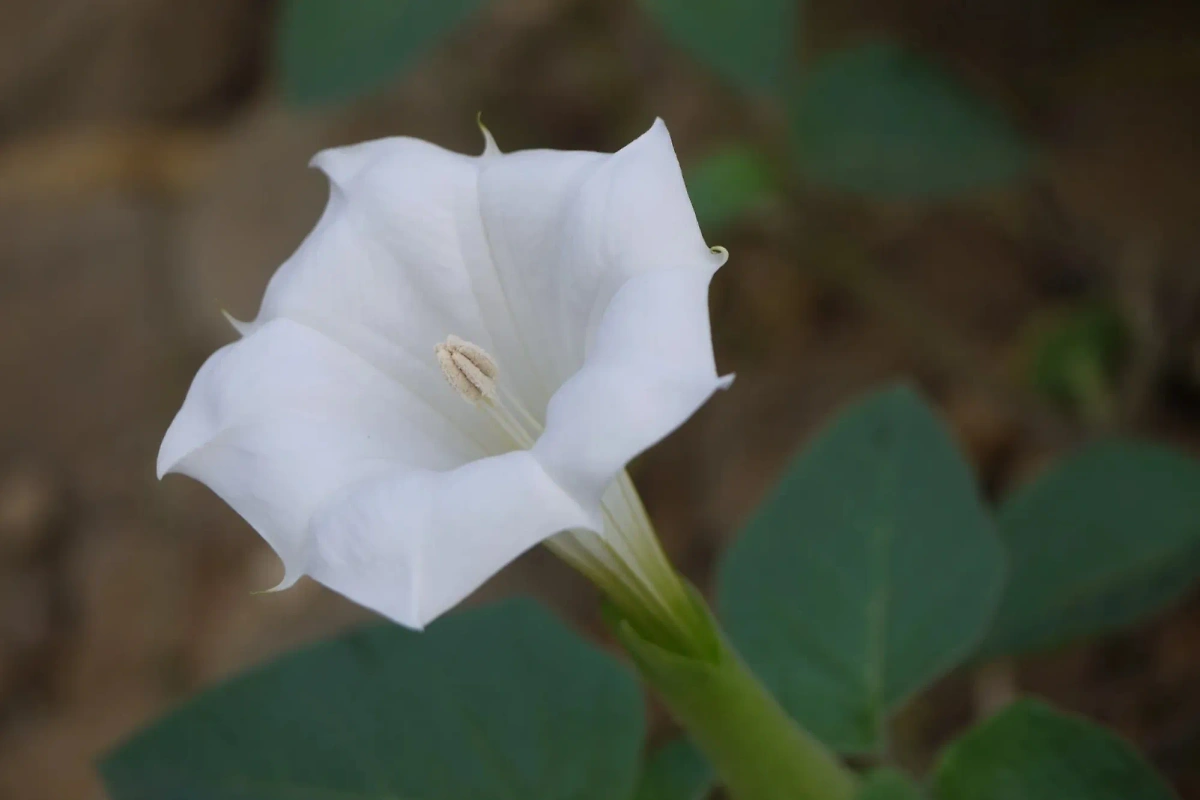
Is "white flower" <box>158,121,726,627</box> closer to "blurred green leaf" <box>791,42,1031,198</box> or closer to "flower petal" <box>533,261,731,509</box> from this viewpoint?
"flower petal" <box>533,261,731,509</box>

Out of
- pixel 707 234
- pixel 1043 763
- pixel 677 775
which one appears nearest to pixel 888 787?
pixel 1043 763

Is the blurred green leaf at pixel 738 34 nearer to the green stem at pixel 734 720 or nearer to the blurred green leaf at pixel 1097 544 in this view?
the blurred green leaf at pixel 1097 544

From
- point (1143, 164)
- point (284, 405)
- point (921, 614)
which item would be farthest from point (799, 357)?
point (284, 405)

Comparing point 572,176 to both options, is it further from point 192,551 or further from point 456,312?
point 192,551

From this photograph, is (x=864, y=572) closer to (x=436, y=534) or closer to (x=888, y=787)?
(x=888, y=787)

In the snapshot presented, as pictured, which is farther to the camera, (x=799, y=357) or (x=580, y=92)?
(x=580, y=92)
